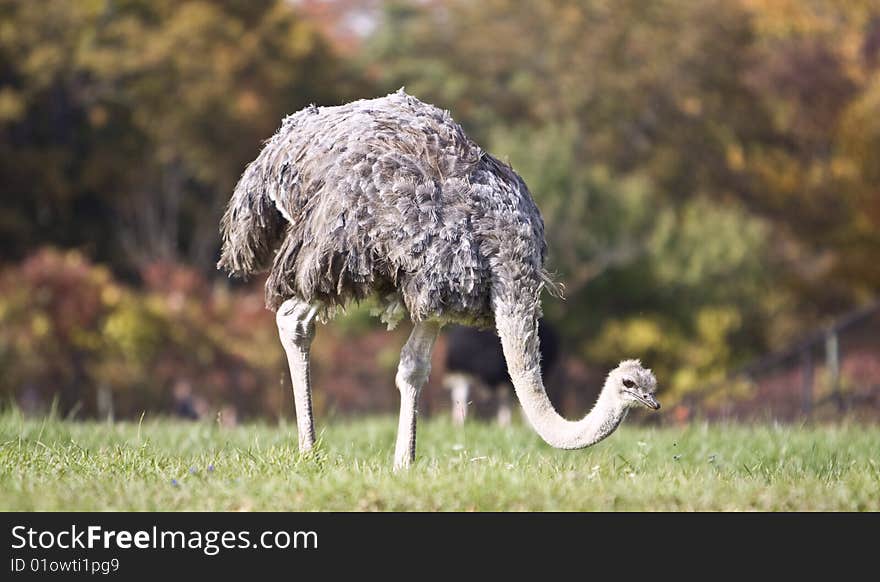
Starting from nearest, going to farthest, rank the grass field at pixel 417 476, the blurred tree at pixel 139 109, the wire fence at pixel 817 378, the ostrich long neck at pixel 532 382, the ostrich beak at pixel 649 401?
1. the grass field at pixel 417 476
2. the ostrich beak at pixel 649 401
3. the ostrich long neck at pixel 532 382
4. the wire fence at pixel 817 378
5. the blurred tree at pixel 139 109

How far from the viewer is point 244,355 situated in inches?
918

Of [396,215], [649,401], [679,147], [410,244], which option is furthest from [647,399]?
[679,147]

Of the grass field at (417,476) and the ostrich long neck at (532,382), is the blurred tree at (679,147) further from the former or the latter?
the ostrich long neck at (532,382)

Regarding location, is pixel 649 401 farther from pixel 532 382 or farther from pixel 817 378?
pixel 817 378

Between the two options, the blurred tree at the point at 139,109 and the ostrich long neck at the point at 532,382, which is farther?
the blurred tree at the point at 139,109

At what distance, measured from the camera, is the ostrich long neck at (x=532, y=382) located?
22.3 feet

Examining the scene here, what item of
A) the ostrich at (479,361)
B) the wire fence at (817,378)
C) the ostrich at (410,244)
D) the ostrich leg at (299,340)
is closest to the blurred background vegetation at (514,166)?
the wire fence at (817,378)

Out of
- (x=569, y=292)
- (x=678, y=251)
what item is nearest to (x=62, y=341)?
(x=569, y=292)

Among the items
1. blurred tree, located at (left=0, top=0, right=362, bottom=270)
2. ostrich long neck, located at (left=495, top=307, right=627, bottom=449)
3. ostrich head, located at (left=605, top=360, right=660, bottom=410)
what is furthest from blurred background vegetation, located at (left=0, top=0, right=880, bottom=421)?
ostrich head, located at (left=605, top=360, right=660, bottom=410)

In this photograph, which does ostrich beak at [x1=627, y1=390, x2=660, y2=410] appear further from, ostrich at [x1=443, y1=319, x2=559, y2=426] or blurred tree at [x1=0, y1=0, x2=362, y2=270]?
blurred tree at [x1=0, y1=0, x2=362, y2=270]

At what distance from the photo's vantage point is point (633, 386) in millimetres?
6652
